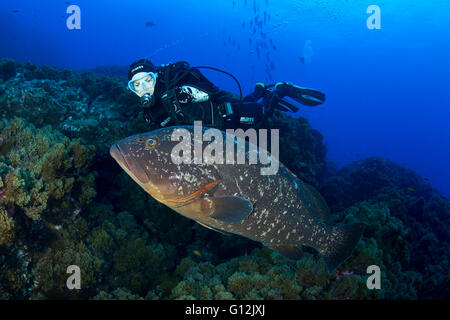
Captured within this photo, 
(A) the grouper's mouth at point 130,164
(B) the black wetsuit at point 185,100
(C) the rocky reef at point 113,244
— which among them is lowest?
(C) the rocky reef at point 113,244

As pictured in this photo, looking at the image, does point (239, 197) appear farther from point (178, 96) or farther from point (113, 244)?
point (178, 96)

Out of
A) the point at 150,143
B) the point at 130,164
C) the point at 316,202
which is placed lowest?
the point at 316,202

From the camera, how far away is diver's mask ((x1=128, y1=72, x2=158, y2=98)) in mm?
4824

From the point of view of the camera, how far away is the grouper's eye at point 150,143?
2270 millimetres

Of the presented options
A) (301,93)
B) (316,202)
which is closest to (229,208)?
(316,202)

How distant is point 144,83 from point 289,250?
4221 millimetres

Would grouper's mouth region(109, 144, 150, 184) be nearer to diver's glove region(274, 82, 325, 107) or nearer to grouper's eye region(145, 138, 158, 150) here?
grouper's eye region(145, 138, 158, 150)

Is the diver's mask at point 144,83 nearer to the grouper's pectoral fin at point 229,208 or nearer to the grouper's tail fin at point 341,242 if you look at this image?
the grouper's pectoral fin at point 229,208

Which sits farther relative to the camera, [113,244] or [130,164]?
[113,244]

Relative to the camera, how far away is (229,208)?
2227 mm

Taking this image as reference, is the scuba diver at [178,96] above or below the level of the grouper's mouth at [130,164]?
above

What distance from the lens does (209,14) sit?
114 meters

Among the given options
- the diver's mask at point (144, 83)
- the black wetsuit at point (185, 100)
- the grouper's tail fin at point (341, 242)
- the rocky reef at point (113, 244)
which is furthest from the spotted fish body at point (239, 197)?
the diver's mask at point (144, 83)

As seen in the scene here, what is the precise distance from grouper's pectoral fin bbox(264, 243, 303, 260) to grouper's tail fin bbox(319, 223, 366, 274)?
0.32 meters
